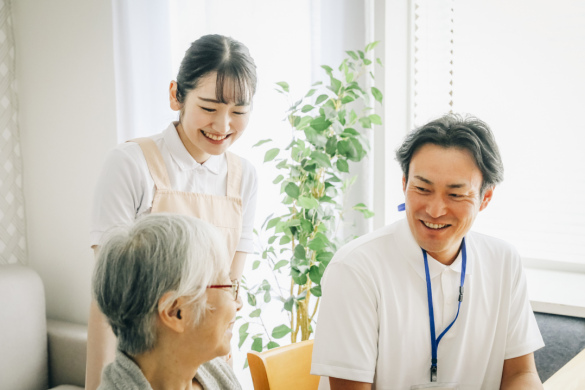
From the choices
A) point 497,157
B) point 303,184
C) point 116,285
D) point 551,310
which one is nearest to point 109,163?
point 116,285

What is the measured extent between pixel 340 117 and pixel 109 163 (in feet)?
3.40

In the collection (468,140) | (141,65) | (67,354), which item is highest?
(141,65)

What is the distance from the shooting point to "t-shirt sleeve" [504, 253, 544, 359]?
1.63 metres

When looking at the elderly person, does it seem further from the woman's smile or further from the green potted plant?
the green potted plant

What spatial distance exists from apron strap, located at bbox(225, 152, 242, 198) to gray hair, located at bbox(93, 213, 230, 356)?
2.21 feet

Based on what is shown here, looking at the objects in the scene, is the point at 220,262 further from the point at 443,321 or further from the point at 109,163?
the point at 443,321

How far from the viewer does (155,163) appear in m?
1.70

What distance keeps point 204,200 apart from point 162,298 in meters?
0.68

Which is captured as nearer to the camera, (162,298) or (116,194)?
(162,298)

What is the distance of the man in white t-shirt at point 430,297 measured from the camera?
149 centimetres

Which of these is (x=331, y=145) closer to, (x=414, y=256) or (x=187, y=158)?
(x=187, y=158)

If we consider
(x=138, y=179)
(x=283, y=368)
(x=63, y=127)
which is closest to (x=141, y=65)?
(x=63, y=127)

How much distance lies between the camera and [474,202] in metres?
1.51

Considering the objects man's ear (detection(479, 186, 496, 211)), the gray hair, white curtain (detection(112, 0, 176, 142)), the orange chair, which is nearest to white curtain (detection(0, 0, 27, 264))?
white curtain (detection(112, 0, 176, 142))
